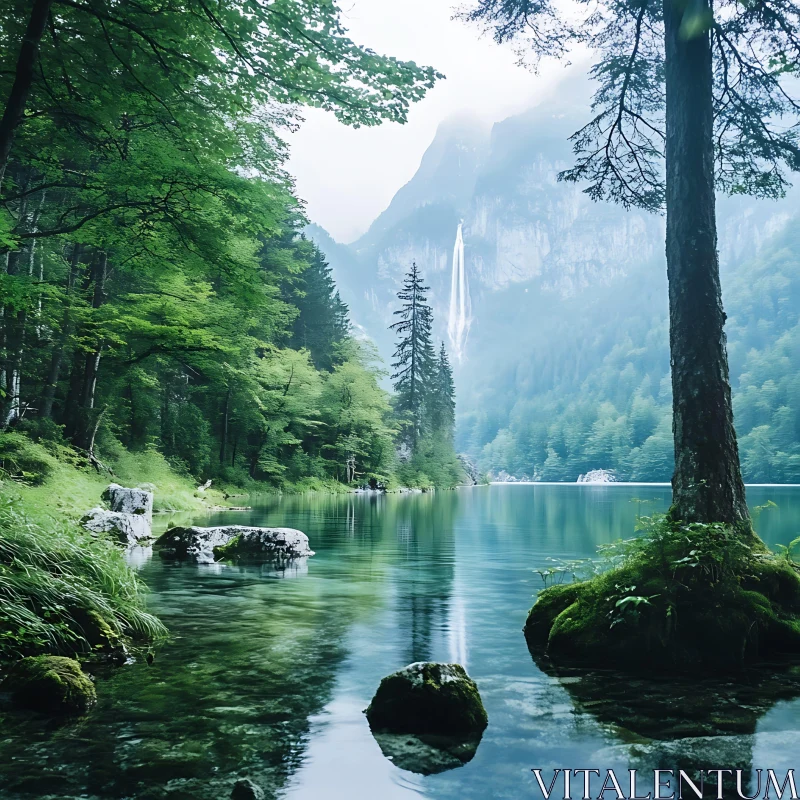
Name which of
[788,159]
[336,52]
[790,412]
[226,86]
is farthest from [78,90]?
[790,412]

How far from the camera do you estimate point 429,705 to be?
4.49 m

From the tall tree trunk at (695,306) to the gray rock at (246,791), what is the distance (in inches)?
200

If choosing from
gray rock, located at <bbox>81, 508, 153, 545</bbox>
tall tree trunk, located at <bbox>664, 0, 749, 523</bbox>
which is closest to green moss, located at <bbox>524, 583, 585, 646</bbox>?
tall tree trunk, located at <bbox>664, 0, 749, 523</bbox>

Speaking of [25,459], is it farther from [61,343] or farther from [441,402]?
[441,402]

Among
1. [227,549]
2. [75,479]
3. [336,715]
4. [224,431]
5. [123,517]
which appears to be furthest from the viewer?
[224,431]

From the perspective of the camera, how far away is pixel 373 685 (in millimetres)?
5555

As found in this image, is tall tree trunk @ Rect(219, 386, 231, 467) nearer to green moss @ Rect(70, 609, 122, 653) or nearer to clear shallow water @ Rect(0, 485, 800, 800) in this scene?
clear shallow water @ Rect(0, 485, 800, 800)

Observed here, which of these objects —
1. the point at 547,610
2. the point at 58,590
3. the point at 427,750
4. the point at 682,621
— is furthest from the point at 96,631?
the point at 682,621

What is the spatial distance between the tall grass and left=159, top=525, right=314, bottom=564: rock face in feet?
21.9

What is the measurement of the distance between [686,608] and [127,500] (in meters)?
15.7

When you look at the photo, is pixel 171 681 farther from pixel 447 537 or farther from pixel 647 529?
pixel 447 537

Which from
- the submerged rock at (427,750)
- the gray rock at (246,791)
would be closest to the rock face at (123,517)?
the submerged rock at (427,750)

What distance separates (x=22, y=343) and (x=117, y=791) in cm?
1699

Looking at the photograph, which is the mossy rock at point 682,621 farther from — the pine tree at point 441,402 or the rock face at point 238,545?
the pine tree at point 441,402
